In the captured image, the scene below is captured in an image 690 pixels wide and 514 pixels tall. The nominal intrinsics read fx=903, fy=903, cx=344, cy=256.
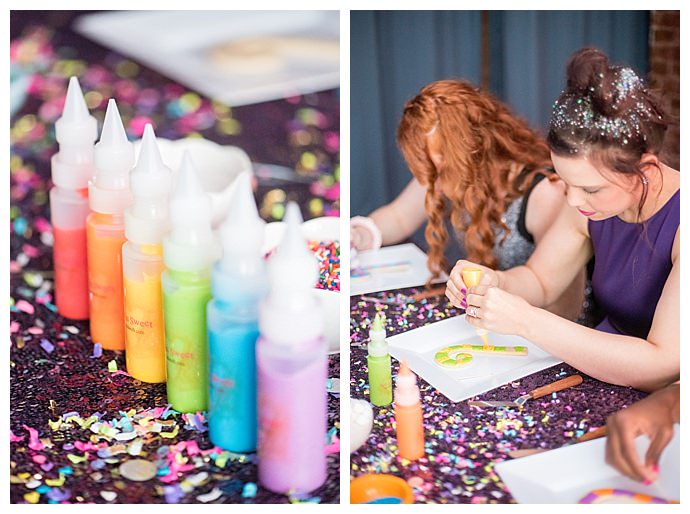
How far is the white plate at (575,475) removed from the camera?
926 mm

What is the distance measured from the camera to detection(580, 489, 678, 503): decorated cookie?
3.00 ft

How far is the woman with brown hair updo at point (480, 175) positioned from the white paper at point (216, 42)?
1.90ft

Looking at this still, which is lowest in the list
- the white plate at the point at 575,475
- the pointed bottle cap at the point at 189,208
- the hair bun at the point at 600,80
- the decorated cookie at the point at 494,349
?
the white plate at the point at 575,475

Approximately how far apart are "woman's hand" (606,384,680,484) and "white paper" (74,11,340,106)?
3.94 feet

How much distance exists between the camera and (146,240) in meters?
1.07

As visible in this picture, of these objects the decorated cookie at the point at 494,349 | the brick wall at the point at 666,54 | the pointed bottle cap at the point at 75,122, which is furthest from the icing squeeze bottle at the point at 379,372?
the brick wall at the point at 666,54

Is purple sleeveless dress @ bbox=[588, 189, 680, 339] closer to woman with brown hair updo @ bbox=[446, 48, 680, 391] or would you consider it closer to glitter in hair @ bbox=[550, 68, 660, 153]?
woman with brown hair updo @ bbox=[446, 48, 680, 391]

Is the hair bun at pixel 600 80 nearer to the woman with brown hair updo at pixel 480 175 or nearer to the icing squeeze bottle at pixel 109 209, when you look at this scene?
the woman with brown hair updo at pixel 480 175

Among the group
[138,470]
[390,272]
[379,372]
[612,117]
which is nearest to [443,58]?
[390,272]

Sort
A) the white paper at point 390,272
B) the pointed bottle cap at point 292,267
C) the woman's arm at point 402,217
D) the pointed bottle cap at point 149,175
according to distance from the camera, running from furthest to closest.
Answer: the woman's arm at point 402,217
the white paper at point 390,272
the pointed bottle cap at point 149,175
the pointed bottle cap at point 292,267

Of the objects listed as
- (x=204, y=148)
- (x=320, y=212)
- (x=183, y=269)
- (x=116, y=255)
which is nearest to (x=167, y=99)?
(x=204, y=148)

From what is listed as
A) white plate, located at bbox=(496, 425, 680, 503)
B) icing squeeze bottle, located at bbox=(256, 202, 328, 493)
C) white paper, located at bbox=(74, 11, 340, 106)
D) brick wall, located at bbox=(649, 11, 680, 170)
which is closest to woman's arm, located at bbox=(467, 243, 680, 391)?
white plate, located at bbox=(496, 425, 680, 503)

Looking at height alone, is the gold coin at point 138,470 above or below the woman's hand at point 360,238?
below
